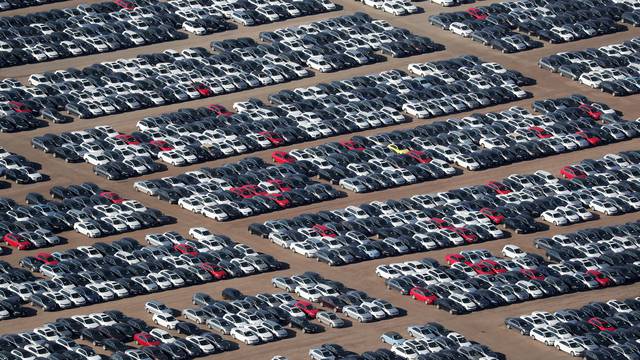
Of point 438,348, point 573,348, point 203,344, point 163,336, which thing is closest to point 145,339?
point 163,336

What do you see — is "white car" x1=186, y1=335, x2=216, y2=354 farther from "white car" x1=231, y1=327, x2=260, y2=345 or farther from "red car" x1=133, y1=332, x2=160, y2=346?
"white car" x1=231, y1=327, x2=260, y2=345

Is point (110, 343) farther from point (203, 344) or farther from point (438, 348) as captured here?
point (438, 348)

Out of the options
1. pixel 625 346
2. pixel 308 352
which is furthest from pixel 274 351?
pixel 625 346

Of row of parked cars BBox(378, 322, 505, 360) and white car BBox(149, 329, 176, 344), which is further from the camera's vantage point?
white car BBox(149, 329, 176, 344)

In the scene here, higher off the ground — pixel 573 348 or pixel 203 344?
pixel 573 348

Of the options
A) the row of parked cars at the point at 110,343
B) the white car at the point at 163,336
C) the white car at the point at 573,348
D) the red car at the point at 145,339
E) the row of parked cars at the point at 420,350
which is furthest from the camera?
the white car at the point at 573,348

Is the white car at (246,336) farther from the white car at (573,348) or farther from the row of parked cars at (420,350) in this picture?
the white car at (573,348)

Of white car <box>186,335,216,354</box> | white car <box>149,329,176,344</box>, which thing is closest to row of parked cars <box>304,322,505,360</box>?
white car <box>186,335,216,354</box>

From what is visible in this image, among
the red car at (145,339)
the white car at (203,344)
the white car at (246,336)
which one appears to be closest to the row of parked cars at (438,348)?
the white car at (246,336)
